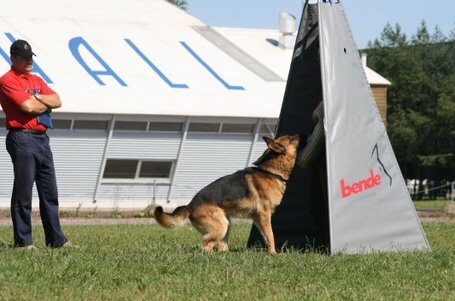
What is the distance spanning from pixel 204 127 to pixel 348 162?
20091mm

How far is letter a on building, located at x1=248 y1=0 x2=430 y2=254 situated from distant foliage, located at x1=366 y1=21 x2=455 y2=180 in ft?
175

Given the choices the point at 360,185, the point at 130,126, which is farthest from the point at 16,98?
the point at 130,126

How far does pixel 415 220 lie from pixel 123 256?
3.49 m

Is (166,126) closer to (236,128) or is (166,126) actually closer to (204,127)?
(204,127)

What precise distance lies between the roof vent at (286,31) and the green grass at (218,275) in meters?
26.0

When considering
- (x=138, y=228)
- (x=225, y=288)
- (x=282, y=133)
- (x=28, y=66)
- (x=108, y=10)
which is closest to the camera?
(x=225, y=288)

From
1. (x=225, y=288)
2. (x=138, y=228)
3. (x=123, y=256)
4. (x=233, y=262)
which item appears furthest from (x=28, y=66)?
(x=138, y=228)

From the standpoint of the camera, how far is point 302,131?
12617 millimetres

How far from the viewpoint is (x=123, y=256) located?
1003 centimetres

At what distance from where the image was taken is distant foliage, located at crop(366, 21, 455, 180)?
6696 cm

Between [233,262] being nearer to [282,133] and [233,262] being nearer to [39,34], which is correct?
[282,133]

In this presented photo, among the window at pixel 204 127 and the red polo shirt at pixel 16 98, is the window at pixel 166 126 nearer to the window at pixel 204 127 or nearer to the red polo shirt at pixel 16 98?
the window at pixel 204 127

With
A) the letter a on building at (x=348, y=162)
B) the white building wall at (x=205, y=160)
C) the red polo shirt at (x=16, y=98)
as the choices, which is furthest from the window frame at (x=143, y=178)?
the red polo shirt at (x=16, y=98)

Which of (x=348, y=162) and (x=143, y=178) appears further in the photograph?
(x=143, y=178)
